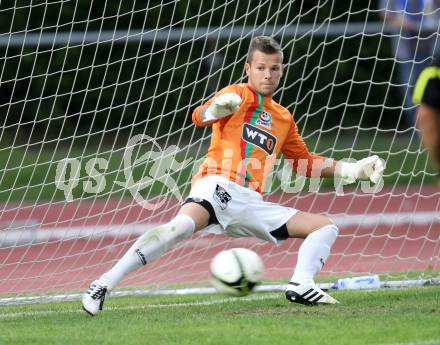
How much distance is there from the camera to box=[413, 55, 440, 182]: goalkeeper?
533 centimetres

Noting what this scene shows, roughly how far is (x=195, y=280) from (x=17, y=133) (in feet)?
7.55

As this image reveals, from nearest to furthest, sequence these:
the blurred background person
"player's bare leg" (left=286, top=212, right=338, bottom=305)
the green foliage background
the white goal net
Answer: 1. "player's bare leg" (left=286, top=212, right=338, bottom=305)
2. the white goal net
3. the blurred background person
4. the green foliage background

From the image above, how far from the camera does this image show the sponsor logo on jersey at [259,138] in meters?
7.41

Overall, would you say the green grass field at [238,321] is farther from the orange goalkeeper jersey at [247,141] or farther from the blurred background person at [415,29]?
the blurred background person at [415,29]

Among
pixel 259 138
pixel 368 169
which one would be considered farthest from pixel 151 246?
pixel 368 169

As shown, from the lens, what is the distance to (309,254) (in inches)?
284

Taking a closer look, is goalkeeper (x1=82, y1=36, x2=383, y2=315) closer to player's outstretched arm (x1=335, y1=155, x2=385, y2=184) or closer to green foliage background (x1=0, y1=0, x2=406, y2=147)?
player's outstretched arm (x1=335, y1=155, x2=385, y2=184)

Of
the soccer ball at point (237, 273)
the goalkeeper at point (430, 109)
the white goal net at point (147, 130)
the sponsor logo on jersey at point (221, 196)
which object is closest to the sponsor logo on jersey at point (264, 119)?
the sponsor logo on jersey at point (221, 196)

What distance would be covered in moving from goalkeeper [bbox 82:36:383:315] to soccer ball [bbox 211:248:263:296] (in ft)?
1.24

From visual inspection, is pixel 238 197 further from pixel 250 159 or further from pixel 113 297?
pixel 113 297

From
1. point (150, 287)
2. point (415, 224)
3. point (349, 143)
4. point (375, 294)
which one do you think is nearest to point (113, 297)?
point (150, 287)

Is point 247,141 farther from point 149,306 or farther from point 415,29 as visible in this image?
point 415,29

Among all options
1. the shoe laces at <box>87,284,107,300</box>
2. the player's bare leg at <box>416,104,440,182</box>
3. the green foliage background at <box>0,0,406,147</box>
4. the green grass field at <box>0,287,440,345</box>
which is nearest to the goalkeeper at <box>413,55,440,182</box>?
the player's bare leg at <box>416,104,440,182</box>

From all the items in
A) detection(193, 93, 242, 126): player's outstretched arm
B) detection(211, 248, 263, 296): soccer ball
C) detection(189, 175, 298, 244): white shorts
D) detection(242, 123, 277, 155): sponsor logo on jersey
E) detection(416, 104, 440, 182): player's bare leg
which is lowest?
detection(211, 248, 263, 296): soccer ball
